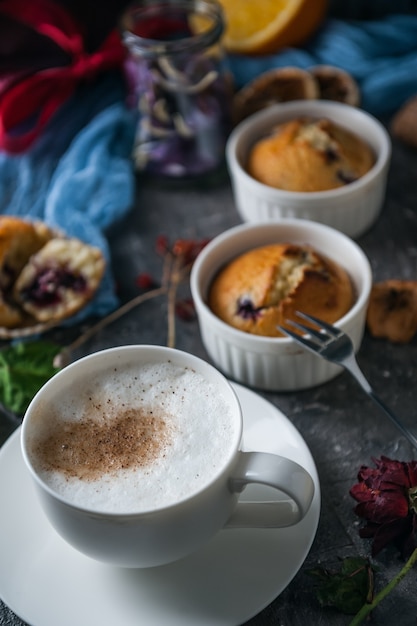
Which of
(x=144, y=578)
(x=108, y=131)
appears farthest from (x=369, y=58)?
(x=144, y=578)

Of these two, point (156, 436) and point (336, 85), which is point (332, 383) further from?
point (336, 85)

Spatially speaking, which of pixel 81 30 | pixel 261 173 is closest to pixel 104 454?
pixel 261 173

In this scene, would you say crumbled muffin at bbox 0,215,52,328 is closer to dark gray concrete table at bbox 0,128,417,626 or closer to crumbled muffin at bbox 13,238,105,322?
crumbled muffin at bbox 13,238,105,322

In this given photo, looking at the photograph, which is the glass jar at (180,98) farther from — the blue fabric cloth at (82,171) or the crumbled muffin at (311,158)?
the crumbled muffin at (311,158)

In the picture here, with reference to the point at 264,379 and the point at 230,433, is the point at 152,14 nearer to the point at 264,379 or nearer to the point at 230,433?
the point at 264,379

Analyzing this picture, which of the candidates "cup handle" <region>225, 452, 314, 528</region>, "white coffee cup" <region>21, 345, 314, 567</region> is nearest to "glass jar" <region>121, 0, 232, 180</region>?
"white coffee cup" <region>21, 345, 314, 567</region>

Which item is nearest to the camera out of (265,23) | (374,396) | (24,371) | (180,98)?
(374,396)
